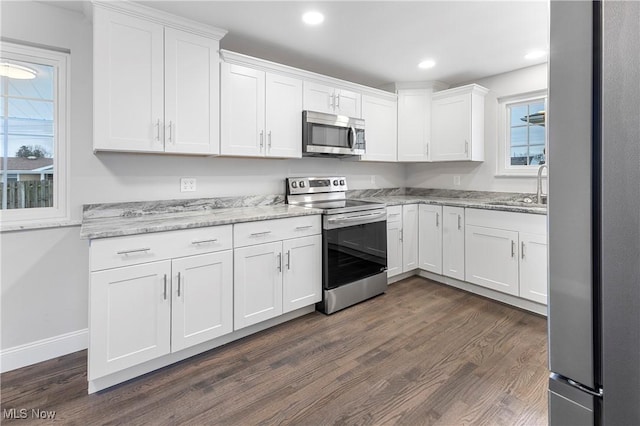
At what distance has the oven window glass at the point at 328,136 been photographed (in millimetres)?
3149

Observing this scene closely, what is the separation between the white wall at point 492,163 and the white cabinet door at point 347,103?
145 cm

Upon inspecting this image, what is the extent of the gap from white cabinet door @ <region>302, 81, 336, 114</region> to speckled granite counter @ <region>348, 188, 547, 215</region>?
1132 millimetres

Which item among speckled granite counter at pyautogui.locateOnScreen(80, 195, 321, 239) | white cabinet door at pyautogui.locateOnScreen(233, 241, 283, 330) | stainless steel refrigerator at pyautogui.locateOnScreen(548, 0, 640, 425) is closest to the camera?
stainless steel refrigerator at pyautogui.locateOnScreen(548, 0, 640, 425)

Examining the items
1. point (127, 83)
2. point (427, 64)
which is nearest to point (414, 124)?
point (427, 64)

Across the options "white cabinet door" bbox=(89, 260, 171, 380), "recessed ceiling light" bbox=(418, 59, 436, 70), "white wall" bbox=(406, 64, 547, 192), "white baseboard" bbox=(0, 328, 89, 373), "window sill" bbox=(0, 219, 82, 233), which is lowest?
"white baseboard" bbox=(0, 328, 89, 373)

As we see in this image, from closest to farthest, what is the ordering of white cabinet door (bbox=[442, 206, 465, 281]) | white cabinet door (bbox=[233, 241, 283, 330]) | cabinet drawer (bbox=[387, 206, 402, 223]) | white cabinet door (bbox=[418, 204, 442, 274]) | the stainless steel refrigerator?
1. the stainless steel refrigerator
2. white cabinet door (bbox=[233, 241, 283, 330])
3. white cabinet door (bbox=[442, 206, 465, 281])
4. cabinet drawer (bbox=[387, 206, 402, 223])
5. white cabinet door (bbox=[418, 204, 442, 274])

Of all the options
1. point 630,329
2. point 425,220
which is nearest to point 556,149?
point 630,329

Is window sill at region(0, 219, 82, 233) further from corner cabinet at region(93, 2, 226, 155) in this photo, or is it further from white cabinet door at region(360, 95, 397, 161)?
white cabinet door at region(360, 95, 397, 161)

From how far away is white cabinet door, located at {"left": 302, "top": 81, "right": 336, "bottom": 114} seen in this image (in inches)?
123

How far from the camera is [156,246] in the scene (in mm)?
1990

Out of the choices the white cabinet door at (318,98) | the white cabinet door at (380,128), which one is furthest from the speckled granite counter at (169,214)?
the white cabinet door at (380,128)

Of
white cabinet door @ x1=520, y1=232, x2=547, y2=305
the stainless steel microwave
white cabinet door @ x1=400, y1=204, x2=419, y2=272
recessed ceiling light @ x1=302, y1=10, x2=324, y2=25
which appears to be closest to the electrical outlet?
the stainless steel microwave

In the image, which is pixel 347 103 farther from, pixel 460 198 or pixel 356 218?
pixel 460 198

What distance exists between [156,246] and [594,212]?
2.09 meters
